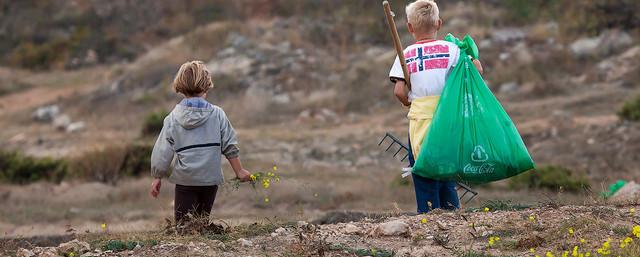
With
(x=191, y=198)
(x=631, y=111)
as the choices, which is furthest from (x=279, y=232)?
(x=631, y=111)

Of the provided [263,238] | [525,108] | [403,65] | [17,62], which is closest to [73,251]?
[263,238]

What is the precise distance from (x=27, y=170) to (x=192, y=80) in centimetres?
1203

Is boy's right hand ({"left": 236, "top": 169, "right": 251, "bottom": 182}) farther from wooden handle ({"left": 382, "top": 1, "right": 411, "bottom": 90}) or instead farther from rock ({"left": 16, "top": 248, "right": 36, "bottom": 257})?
rock ({"left": 16, "top": 248, "right": 36, "bottom": 257})

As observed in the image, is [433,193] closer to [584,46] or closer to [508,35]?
[584,46]

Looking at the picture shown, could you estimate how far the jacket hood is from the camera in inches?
215

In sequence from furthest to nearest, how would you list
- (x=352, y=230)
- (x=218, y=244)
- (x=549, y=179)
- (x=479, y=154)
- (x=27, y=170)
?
(x=27, y=170) → (x=549, y=179) → (x=352, y=230) → (x=479, y=154) → (x=218, y=244)

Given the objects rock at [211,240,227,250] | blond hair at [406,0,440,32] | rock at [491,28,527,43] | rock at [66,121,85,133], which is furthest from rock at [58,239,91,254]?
rock at [491,28,527,43]

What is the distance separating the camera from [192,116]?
5473mm

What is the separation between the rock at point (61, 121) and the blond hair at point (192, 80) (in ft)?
67.8

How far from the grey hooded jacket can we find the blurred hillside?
4.47 m

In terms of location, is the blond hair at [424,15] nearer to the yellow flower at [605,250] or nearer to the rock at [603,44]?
the yellow flower at [605,250]

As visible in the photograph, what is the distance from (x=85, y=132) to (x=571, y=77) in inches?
440

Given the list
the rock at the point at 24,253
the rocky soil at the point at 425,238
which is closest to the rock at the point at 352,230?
the rocky soil at the point at 425,238

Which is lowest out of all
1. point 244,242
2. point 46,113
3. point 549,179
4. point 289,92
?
point 549,179
